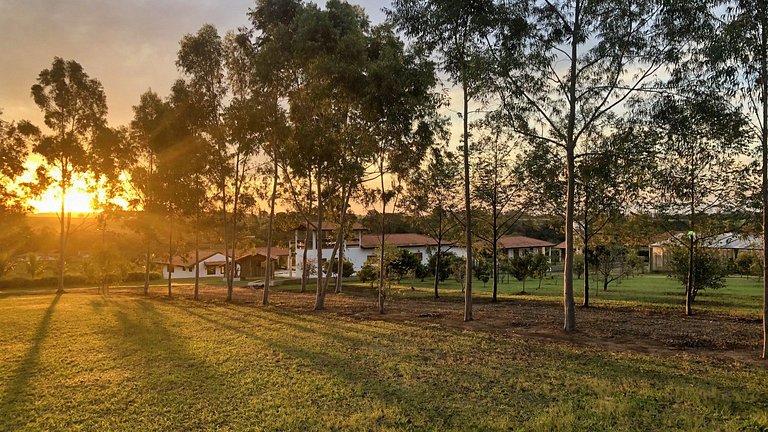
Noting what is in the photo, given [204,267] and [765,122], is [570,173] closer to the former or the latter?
[765,122]

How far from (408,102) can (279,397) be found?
36.6 ft

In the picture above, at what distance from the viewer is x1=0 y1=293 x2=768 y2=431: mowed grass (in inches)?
235

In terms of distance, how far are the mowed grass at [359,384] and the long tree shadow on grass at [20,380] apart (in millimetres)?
33

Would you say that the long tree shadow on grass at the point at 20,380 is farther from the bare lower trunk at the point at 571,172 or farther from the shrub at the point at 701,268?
the shrub at the point at 701,268

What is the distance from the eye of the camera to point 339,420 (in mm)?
5945

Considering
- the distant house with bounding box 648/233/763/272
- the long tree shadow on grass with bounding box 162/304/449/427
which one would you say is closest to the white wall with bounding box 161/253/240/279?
the long tree shadow on grass with bounding box 162/304/449/427

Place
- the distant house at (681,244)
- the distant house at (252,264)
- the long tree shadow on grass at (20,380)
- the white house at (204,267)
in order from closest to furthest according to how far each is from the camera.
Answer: the long tree shadow on grass at (20,380)
the distant house at (681,244)
the distant house at (252,264)
the white house at (204,267)

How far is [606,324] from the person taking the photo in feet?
45.8

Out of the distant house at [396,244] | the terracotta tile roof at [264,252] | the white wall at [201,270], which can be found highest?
the distant house at [396,244]

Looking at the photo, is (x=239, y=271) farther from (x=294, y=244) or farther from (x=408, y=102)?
(x=408, y=102)

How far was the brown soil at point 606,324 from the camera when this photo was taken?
10398mm

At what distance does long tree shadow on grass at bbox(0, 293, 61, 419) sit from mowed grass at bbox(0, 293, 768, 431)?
33 millimetres

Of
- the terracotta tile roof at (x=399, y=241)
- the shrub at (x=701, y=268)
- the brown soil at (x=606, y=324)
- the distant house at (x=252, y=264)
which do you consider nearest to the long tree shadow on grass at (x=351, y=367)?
the brown soil at (x=606, y=324)

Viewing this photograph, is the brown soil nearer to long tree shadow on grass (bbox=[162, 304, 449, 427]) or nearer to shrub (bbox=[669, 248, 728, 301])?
shrub (bbox=[669, 248, 728, 301])
